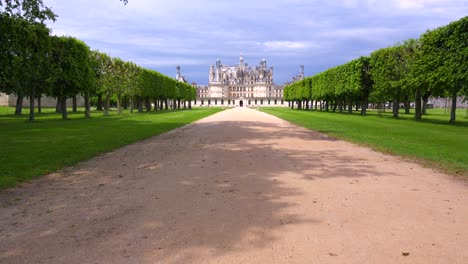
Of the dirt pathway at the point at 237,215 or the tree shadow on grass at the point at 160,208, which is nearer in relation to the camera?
the dirt pathway at the point at 237,215

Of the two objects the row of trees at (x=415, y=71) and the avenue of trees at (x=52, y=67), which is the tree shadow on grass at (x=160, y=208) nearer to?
the avenue of trees at (x=52, y=67)

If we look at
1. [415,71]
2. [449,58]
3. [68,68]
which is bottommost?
[415,71]

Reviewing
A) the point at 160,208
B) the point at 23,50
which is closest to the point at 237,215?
the point at 160,208

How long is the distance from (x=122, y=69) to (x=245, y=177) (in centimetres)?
5496

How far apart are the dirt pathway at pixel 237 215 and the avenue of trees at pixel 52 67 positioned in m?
15.9

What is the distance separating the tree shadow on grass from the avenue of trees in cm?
1468

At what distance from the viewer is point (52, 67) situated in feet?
130

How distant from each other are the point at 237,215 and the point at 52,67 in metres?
37.7

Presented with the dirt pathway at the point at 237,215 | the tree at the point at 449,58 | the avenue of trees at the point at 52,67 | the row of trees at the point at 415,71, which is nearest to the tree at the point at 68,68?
the avenue of trees at the point at 52,67

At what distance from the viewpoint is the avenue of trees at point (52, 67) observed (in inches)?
925

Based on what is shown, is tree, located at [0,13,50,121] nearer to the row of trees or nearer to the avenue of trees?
the avenue of trees

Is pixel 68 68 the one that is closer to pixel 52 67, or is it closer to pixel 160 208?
pixel 52 67

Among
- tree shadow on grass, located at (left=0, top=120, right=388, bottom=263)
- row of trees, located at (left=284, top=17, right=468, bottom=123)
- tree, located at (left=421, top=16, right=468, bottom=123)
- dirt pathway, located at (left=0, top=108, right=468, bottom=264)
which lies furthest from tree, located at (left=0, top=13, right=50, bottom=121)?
row of trees, located at (left=284, top=17, right=468, bottom=123)

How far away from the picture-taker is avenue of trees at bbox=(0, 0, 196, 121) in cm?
2350
